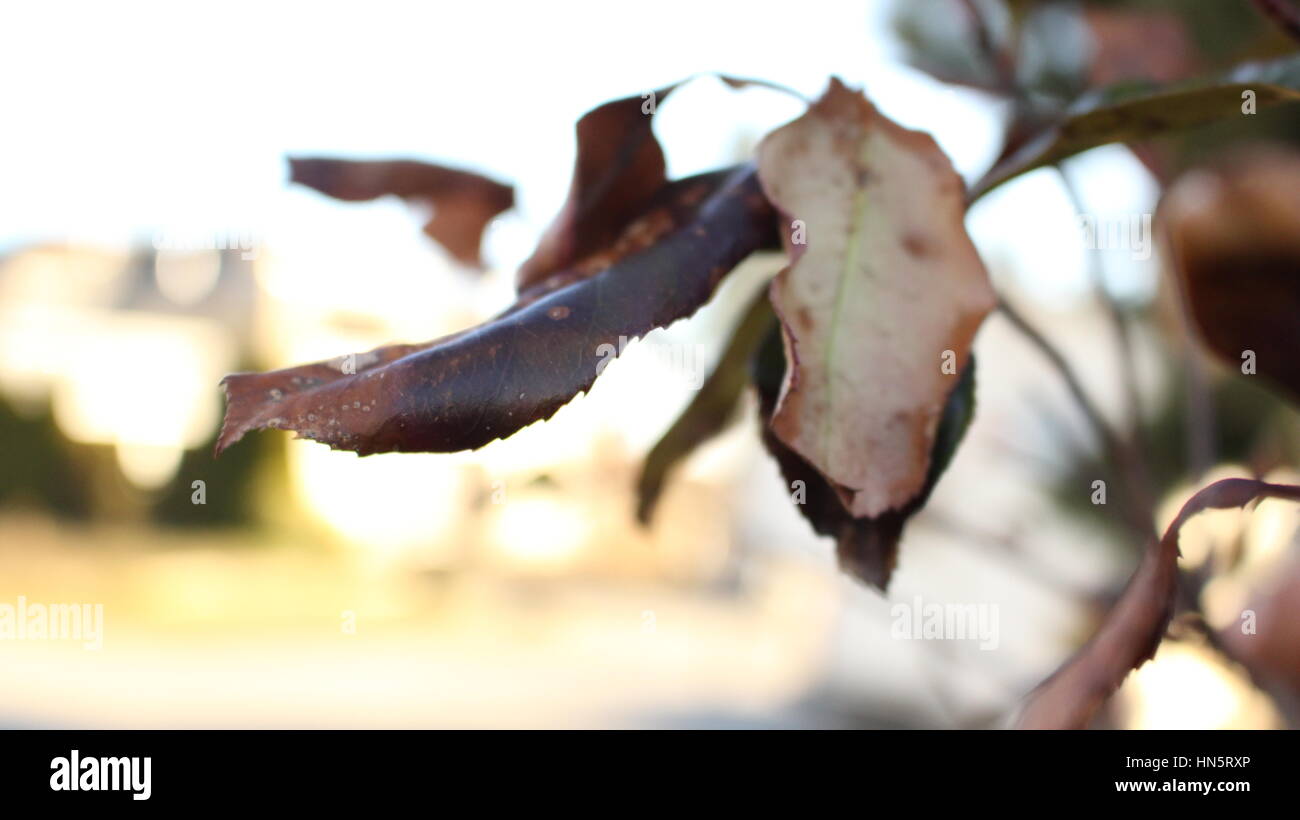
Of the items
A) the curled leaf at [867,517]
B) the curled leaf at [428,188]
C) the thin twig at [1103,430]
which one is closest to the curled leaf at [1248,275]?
the thin twig at [1103,430]

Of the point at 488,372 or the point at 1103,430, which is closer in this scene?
the point at 488,372

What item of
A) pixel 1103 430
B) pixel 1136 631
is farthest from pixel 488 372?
pixel 1103 430

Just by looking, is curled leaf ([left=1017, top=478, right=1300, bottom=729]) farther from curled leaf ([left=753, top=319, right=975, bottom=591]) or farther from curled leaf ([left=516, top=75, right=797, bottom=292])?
curled leaf ([left=516, top=75, right=797, bottom=292])

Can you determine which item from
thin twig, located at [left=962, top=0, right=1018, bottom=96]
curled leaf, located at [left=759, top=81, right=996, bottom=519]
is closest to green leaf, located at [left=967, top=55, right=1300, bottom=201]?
curled leaf, located at [left=759, top=81, right=996, bottom=519]

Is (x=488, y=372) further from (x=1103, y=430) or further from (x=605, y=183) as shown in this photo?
(x=1103, y=430)

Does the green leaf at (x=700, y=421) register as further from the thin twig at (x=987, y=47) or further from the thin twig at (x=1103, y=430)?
the thin twig at (x=987, y=47)

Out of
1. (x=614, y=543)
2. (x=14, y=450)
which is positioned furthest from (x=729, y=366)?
(x=14, y=450)
